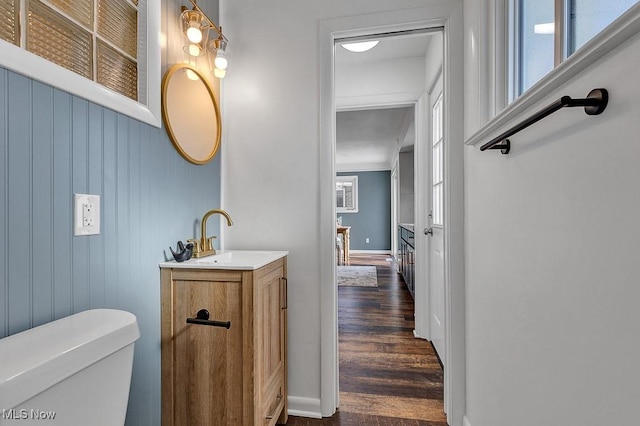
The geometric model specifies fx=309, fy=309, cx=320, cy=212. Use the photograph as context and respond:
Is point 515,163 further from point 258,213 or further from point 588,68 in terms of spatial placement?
point 258,213

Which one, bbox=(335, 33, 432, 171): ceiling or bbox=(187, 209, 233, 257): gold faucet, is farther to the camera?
bbox=(335, 33, 432, 171): ceiling

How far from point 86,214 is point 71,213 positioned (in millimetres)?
42

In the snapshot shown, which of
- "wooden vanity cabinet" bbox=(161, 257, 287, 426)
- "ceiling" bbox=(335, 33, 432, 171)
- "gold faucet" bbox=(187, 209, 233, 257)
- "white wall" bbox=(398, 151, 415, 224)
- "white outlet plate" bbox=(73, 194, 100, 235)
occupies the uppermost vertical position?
"ceiling" bbox=(335, 33, 432, 171)

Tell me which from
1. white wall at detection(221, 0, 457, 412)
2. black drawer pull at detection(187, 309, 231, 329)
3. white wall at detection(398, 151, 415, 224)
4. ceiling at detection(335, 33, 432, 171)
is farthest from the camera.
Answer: white wall at detection(398, 151, 415, 224)

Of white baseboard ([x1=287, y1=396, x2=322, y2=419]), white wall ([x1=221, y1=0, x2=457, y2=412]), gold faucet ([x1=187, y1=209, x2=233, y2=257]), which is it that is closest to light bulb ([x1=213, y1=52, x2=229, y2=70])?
white wall ([x1=221, y1=0, x2=457, y2=412])

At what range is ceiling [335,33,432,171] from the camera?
2.53 meters

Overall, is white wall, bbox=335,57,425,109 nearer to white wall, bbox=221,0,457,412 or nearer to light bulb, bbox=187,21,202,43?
white wall, bbox=221,0,457,412

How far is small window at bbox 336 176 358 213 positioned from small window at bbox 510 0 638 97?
7283 millimetres

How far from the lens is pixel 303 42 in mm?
1725

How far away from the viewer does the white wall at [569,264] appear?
0.55 metres

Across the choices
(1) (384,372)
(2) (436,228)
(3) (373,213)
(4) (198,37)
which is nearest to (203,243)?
(4) (198,37)

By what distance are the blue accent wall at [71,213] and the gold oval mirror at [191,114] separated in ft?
0.25

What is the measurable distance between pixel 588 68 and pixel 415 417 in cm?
173

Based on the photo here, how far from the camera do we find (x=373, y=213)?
8.45 m
